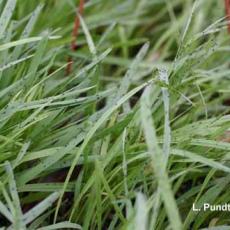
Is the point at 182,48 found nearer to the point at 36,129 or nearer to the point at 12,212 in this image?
the point at 36,129

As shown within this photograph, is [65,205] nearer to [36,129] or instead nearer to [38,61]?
[36,129]

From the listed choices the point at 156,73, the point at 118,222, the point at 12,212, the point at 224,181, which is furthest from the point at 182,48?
the point at 12,212

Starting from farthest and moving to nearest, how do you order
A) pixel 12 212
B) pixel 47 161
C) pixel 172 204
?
1. pixel 47 161
2. pixel 12 212
3. pixel 172 204

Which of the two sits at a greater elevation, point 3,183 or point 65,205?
point 3,183

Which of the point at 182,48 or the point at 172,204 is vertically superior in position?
the point at 182,48

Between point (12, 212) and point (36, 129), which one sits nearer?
point (12, 212)

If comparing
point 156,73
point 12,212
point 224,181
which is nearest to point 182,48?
point 156,73

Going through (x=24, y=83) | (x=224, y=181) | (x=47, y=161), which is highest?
(x=24, y=83)

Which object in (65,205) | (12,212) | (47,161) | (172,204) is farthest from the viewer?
(65,205)

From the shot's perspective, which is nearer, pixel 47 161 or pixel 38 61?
pixel 47 161
